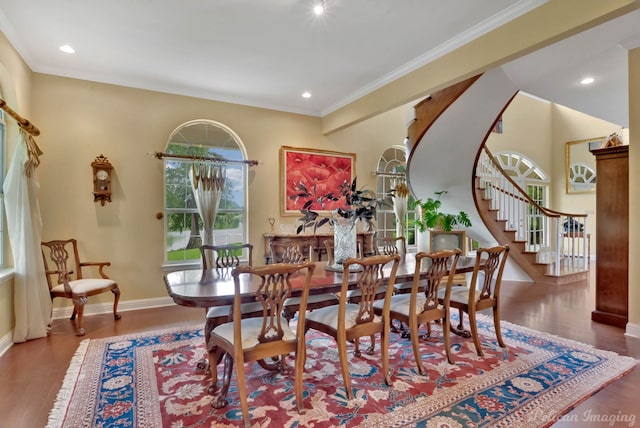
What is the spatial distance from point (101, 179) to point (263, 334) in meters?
3.30

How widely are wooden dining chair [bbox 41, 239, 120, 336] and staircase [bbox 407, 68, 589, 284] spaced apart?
14.9ft

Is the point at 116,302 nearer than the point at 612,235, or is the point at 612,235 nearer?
the point at 612,235

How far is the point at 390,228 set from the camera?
242 inches

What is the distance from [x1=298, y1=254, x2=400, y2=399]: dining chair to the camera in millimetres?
2117

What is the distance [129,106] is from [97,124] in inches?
17.0

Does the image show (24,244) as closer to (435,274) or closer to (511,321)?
(435,274)

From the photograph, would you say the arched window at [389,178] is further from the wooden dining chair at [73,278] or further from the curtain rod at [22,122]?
the curtain rod at [22,122]

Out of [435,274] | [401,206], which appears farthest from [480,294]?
[401,206]

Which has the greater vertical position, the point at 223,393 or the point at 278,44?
the point at 278,44

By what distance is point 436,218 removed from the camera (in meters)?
5.68

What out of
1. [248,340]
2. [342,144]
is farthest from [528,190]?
[248,340]

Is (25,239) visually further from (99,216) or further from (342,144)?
(342,144)

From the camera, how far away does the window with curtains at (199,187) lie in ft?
14.5

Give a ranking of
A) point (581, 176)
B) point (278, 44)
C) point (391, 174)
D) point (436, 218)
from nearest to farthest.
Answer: point (278, 44)
point (436, 218)
point (391, 174)
point (581, 176)
